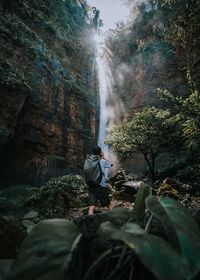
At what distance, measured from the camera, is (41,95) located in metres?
12.9

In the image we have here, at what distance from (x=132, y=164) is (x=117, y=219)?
50.3ft

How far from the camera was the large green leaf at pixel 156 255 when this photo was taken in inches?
32.8

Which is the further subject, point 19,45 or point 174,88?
point 174,88

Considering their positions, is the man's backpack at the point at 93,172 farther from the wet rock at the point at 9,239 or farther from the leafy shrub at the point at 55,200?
the leafy shrub at the point at 55,200

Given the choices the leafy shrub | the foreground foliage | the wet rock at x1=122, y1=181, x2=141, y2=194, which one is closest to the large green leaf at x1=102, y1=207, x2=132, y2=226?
the foreground foliage

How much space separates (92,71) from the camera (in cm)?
2003

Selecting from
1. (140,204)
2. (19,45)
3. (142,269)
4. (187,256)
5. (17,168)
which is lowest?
(142,269)

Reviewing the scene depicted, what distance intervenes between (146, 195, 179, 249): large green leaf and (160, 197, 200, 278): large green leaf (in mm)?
18

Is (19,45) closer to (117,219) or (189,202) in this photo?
(189,202)

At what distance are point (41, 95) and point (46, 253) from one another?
1242 cm

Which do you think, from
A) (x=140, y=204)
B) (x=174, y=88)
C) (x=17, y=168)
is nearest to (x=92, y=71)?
(x=174, y=88)

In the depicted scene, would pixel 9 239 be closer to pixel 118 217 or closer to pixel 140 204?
pixel 118 217

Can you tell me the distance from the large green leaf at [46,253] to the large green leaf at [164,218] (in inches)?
14.4

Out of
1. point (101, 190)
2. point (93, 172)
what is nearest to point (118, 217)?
point (93, 172)
